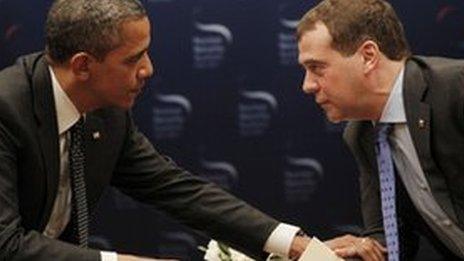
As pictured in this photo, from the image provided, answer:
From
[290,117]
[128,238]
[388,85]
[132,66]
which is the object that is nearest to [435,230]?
[388,85]

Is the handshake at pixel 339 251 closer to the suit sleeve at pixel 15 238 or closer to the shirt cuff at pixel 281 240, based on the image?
the shirt cuff at pixel 281 240

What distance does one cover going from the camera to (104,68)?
225 centimetres

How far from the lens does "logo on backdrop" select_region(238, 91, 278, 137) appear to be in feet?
13.3

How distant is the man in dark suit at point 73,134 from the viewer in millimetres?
2113

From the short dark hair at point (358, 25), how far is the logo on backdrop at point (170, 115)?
162 centimetres

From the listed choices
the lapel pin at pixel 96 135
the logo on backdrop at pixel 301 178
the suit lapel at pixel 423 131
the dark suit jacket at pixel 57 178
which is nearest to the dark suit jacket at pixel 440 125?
the suit lapel at pixel 423 131

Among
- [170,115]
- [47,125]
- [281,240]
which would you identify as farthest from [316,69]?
[170,115]

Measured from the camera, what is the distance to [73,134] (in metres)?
2.34

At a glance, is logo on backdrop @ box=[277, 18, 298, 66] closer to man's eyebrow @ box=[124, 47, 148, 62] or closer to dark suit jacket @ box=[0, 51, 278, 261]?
dark suit jacket @ box=[0, 51, 278, 261]

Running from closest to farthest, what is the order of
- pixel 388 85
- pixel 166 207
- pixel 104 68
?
pixel 104 68 → pixel 388 85 → pixel 166 207

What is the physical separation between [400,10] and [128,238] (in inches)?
67.6

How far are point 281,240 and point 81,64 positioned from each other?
0.77 m

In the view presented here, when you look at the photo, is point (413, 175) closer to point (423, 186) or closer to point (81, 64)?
point (423, 186)

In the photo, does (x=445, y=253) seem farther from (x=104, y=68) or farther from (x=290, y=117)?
(x=290, y=117)
